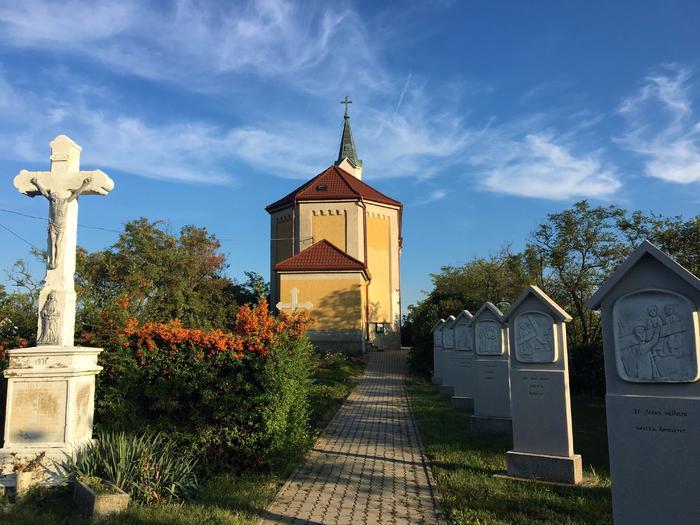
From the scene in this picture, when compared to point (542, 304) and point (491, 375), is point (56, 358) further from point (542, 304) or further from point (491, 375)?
point (491, 375)

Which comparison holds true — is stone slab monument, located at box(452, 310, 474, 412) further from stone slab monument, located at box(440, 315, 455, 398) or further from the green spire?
the green spire

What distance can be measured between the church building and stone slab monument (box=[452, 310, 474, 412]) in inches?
605

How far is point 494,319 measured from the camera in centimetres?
1116

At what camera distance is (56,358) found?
6230mm

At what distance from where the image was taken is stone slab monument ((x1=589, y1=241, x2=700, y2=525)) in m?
4.14

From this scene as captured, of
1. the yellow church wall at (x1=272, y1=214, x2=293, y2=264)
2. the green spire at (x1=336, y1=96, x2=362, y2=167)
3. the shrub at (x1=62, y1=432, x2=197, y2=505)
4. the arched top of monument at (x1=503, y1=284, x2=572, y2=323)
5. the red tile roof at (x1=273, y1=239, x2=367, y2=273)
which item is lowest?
the shrub at (x1=62, y1=432, x2=197, y2=505)

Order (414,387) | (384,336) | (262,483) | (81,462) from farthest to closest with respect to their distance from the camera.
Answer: (384,336), (414,387), (262,483), (81,462)

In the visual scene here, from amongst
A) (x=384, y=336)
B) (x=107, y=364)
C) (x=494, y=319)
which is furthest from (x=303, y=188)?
(x=107, y=364)

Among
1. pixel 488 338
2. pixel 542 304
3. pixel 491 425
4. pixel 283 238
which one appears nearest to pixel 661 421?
pixel 542 304

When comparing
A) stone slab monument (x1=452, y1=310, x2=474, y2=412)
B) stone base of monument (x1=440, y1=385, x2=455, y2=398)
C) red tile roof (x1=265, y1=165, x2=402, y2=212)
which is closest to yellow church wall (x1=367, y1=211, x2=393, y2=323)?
red tile roof (x1=265, y1=165, x2=402, y2=212)

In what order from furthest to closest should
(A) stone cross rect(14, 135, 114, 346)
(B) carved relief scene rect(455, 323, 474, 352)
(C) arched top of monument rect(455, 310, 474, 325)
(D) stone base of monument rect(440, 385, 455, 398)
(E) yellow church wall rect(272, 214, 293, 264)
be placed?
(E) yellow church wall rect(272, 214, 293, 264) < (D) stone base of monument rect(440, 385, 455, 398) < (B) carved relief scene rect(455, 323, 474, 352) < (C) arched top of monument rect(455, 310, 474, 325) < (A) stone cross rect(14, 135, 114, 346)

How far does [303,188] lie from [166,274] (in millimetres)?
13027

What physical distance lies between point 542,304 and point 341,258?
2384 cm

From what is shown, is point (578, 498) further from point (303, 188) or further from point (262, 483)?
point (303, 188)
